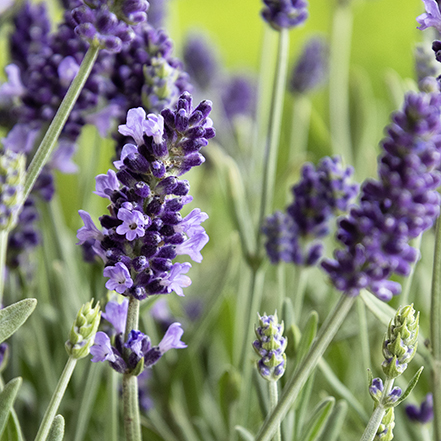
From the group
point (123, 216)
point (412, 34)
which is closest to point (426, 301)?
point (123, 216)

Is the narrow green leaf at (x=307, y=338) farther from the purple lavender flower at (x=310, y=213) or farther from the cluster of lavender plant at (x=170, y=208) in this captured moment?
the purple lavender flower at (x=310, y=213)

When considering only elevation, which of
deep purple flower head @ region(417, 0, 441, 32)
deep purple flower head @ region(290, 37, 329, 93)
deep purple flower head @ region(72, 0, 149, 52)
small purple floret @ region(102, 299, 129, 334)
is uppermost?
deep purple flower head @ region(72, 0, 149, 52)

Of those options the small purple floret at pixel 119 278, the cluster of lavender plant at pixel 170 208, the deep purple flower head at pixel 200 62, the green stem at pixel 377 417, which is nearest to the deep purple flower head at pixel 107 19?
the cluster of lavender plant at pixel 170 208

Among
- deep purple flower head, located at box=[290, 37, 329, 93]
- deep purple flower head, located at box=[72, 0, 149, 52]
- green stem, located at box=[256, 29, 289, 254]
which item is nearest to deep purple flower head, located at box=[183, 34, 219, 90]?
deep purple flower head, located at box=[290, 37, 329, 93]

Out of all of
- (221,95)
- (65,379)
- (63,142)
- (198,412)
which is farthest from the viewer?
(221,95)

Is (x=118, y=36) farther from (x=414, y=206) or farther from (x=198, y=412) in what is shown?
(x=198, y=412)

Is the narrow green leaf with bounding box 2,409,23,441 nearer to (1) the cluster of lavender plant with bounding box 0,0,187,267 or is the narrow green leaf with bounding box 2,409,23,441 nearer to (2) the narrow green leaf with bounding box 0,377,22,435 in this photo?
(2) the narrow green leaf with bounding box 0,377,22,435
